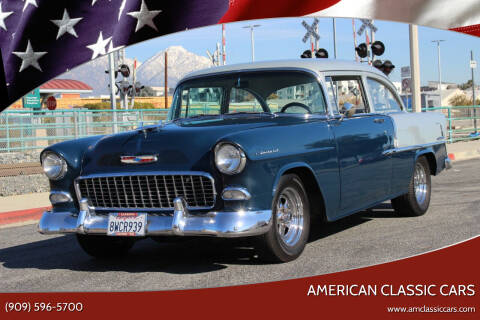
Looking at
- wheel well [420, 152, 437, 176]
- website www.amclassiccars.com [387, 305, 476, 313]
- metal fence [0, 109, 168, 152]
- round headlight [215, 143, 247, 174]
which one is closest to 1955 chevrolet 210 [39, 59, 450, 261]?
round headlight [215, 143, 247, 174]

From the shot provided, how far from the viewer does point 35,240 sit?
771 centimetres

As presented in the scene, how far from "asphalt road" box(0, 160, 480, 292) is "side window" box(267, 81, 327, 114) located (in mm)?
1235

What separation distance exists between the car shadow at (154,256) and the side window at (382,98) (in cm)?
127

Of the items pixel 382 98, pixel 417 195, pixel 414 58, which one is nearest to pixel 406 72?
pixel 414 58

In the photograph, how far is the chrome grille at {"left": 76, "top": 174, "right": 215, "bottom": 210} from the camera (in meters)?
5.29

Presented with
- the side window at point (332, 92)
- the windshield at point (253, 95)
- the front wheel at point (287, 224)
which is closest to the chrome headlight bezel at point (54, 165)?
the windshield at point (253, 95)

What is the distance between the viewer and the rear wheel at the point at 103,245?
245 inches

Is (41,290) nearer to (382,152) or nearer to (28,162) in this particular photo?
(382,152)

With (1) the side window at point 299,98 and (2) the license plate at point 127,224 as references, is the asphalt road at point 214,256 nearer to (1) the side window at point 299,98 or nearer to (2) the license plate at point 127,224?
(2) the license plate at point 127,224

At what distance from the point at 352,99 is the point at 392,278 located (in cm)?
292

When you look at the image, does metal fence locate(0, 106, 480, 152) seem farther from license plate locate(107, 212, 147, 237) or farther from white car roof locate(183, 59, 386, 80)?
license plate locate(107, 212, 147, 237)

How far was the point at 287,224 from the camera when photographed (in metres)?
5.70

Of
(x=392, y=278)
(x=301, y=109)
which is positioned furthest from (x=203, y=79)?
(x=392, y=278)

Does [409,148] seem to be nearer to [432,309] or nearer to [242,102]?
[242,102]
